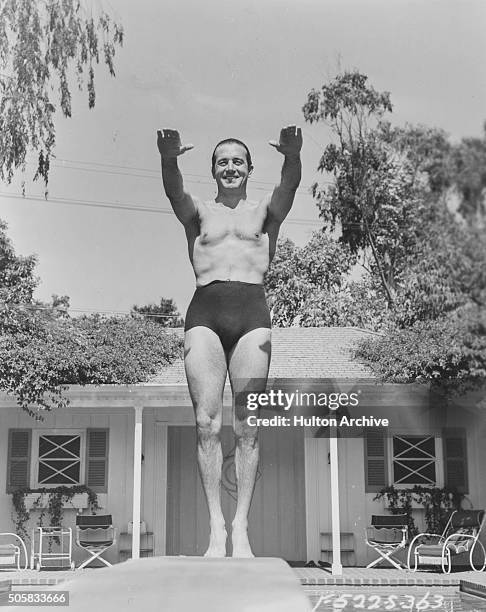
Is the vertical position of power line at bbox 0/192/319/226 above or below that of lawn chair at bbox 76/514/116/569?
above

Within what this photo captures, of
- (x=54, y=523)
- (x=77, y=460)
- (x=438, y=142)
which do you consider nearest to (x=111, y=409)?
(x=77, y=460)

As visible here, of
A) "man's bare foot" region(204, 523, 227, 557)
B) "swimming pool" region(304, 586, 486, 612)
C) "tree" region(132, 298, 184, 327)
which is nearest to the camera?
"man's bare foot" region(204, 523, 227, 557)

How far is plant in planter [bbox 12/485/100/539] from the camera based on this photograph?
9836mm

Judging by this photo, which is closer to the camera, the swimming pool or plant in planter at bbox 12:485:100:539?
the swimming pool

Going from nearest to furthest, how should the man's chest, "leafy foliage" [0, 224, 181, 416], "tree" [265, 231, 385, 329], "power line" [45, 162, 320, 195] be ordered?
1. the man's chest
2. "power line" [45, 162, 320, 195]
3. "leafy foliage" [0, 224, 181, 416]
4. "tree" [265, 231, 385, 329]

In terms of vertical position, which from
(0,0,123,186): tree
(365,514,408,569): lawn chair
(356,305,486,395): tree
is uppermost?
(0,0,123,186): tree

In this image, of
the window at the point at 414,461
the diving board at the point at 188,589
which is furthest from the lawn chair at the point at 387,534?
the diving board at the point at 188,589

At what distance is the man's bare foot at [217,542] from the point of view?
3.39m

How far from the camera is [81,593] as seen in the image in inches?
108

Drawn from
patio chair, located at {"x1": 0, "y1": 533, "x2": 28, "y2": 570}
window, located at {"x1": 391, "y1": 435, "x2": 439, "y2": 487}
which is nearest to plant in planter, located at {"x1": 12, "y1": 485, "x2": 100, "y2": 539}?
A: patio chair, located at {"x1": 0, "y1": 533, "x2": 28, "y2": 570}

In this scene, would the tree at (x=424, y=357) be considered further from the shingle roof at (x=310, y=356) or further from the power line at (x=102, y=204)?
the power line at (x=102, y=204)

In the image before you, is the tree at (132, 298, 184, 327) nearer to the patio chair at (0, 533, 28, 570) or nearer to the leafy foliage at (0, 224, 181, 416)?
the leafy foliage at (0, 224, 181, 416)

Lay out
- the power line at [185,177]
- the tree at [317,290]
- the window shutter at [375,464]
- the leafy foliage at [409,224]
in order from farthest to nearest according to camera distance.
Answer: the tree at [317,290] → the window shutter at [375,464] → the power line at [185,177] → the leafy foliage at [409,224]

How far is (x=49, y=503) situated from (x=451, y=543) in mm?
4547
